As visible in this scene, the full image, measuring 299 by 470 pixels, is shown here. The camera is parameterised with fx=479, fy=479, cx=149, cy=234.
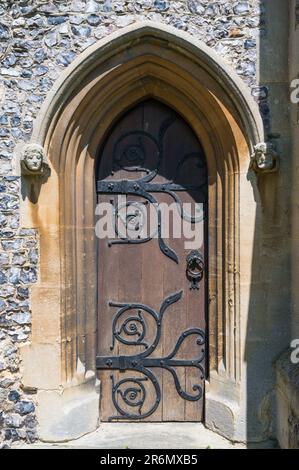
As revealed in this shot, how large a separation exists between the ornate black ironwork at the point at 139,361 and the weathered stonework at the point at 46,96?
16.9 inches

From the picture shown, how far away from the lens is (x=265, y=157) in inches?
131

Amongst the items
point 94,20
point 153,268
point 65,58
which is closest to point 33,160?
point 65,58

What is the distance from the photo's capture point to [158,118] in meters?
3.81

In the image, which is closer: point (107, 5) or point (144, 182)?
point (107, 5)

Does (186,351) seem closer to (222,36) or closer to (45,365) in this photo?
(45,365)

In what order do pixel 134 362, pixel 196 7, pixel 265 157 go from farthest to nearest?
1. pixel 134 362
2. pixel 196 7
3. pixel 265 157

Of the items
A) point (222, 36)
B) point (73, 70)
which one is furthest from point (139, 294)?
point (222, 36)

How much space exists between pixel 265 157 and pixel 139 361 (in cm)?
185

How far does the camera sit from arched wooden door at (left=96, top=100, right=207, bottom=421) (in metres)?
3.79

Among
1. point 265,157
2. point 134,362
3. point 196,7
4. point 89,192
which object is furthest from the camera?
point 134,362

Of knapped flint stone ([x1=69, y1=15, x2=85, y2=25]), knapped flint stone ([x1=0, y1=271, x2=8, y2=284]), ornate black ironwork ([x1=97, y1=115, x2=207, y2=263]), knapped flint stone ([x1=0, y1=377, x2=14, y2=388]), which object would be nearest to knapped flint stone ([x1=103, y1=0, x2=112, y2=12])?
knapped flint stone ([x1=69, y1=15, x2=85, y2=25])

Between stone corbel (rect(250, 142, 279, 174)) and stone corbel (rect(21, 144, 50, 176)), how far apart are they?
149 centimetres

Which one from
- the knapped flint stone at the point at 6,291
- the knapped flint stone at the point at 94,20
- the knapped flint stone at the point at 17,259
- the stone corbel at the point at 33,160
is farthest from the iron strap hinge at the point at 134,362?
the knapped flint stone at the point at 94,20

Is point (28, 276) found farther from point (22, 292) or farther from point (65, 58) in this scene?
point (65, 58)
